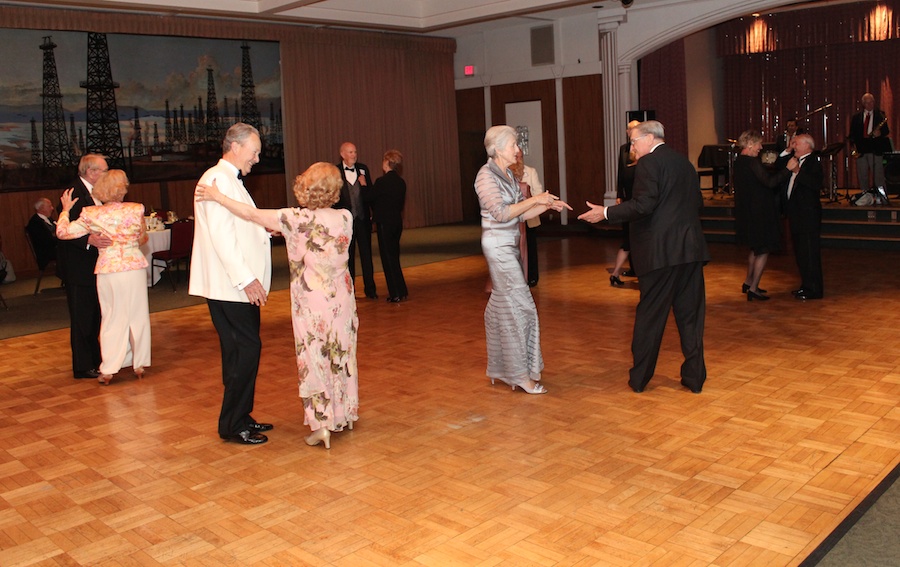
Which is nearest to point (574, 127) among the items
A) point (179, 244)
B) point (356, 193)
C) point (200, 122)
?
point (200, 122)

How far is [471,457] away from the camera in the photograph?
431 cm

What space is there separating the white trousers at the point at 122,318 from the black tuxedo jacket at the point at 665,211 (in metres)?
3.27

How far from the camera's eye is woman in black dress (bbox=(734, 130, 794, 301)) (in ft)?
24.5

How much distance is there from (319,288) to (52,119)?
381 inches

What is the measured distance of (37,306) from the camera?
31.4 feet

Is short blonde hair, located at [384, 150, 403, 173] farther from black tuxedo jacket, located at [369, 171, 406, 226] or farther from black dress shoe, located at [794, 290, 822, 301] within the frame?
black dress shoe, located at [794, 290, 822, 301]

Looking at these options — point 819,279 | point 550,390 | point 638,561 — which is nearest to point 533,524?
point 638,561

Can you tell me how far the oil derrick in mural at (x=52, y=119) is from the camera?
481 inches

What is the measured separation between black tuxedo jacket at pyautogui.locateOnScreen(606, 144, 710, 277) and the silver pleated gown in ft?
1.97

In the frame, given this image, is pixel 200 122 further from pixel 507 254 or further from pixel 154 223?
pixel 507 254

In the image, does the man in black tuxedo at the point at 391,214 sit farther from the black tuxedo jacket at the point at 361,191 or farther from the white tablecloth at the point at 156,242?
the white tablecloth at the point at 156,242

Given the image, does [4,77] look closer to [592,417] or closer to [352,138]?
[352,138]

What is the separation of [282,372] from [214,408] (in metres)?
0.86

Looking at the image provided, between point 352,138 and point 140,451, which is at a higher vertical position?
point 352,138
